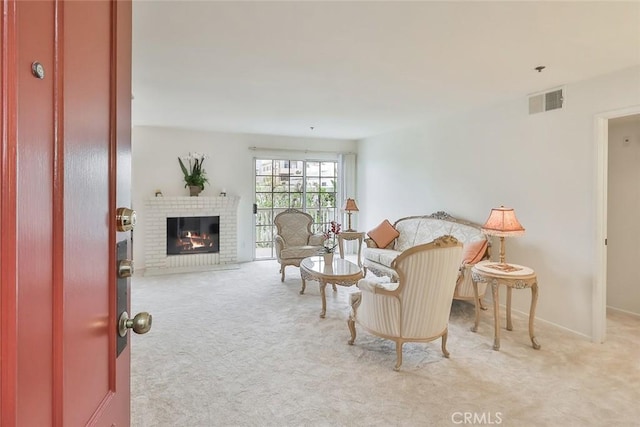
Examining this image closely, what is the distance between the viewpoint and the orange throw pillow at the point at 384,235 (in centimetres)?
528

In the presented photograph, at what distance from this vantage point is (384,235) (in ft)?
17.4

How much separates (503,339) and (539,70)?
8.02 ft

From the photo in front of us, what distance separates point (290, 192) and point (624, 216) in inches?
201

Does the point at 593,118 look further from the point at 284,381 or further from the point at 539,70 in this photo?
the point at 284,381

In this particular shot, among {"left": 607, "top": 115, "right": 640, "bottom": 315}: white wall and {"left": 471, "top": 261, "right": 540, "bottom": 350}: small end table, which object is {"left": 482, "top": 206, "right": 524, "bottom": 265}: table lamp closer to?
{"left": 471, "top": 261, "right": 540, "bottom": 350}: small end table

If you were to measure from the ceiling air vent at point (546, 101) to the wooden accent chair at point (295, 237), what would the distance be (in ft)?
10.7

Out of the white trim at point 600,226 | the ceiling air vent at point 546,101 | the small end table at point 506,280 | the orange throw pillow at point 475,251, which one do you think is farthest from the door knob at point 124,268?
the ceiling air vent at point 546,101

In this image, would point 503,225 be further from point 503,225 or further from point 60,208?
point 60,208

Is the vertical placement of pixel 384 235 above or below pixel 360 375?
above

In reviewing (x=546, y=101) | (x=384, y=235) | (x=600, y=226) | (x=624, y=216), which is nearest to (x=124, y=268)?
(x=600, y=226)

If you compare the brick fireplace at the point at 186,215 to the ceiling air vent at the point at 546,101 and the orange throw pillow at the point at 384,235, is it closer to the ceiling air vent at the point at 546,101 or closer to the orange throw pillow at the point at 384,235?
the orange throw pillow at the point at 384,235

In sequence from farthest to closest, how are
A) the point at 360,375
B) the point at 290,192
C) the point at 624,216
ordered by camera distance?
the point at 290,192 < the point at 624,216 < the point at 360,375

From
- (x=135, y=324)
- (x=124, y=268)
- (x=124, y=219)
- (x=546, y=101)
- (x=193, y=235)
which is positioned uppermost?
(x=546, y=101)

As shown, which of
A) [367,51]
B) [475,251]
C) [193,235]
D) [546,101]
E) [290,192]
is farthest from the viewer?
[290,192]
